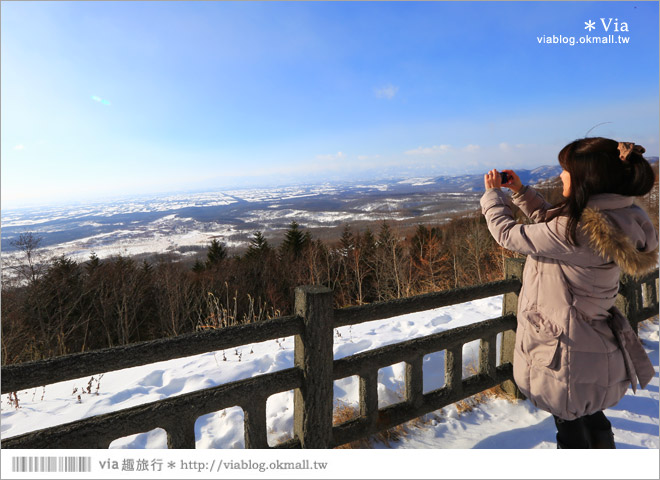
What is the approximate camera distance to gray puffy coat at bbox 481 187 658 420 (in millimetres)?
1484

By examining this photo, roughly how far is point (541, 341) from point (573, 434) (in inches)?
20.7

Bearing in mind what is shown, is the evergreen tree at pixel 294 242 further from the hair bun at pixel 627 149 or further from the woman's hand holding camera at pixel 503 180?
the hair bun at pixel 627 149

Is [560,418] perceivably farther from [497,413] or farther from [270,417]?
[270,417]

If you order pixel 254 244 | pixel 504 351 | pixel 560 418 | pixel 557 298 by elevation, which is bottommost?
pixel 254 244

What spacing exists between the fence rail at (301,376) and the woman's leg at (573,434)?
84 cm

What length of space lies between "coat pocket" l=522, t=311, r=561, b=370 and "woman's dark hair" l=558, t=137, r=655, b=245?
44 centimetres

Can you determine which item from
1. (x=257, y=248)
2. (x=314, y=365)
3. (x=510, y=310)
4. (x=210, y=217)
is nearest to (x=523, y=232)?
(x=314, y=365)

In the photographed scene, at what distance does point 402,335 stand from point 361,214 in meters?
91.1

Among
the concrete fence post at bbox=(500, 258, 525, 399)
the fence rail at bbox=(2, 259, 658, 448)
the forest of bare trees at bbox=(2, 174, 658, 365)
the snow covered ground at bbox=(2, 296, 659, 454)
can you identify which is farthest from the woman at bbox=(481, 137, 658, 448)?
the forest of bare trees at bbox=(2, 174, 658, 365)

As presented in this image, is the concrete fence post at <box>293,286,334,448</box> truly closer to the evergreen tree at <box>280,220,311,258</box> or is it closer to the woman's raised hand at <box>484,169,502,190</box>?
the woman's raised hand at <box>484,169,502,190</box>

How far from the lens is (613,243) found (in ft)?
4.71

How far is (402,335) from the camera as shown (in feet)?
14.8

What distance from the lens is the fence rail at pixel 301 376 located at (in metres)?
1.60

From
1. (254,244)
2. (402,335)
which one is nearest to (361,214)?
(254,244)
